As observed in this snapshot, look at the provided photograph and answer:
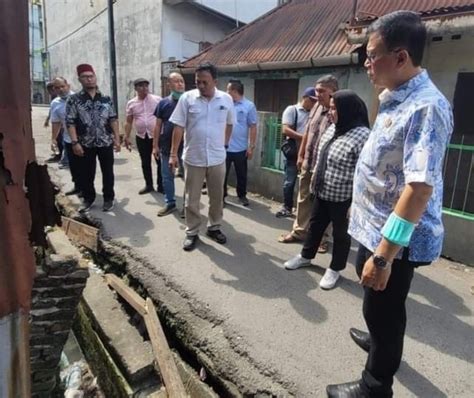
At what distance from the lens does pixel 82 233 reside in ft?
15.6

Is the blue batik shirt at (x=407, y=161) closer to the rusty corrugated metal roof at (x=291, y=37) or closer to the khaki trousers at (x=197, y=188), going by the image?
the khaki trousers at (x=197, y=188)

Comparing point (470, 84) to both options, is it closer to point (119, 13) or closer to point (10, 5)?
point (10, 5)

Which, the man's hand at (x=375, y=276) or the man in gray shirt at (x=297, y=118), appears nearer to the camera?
the man's hand at (x=375, y=276)

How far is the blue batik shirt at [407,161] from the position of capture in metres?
1.54

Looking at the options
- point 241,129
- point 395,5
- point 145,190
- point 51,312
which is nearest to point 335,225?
point 51,312

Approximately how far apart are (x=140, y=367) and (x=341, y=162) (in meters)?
2.21

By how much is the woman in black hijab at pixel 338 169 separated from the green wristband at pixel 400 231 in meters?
1.55

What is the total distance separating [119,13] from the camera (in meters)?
12.3

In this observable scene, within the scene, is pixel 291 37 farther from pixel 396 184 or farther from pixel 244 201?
pixel 396 184

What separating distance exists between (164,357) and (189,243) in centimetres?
156

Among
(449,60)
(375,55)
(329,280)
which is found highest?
(449,60)

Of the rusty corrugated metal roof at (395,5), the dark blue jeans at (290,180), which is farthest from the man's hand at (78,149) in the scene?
the rusty corrugated metal roof at (395,5)

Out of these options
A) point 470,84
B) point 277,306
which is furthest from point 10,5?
point 470,84

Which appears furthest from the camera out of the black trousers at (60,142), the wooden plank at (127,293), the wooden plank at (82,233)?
the black trousers at (60,142)
